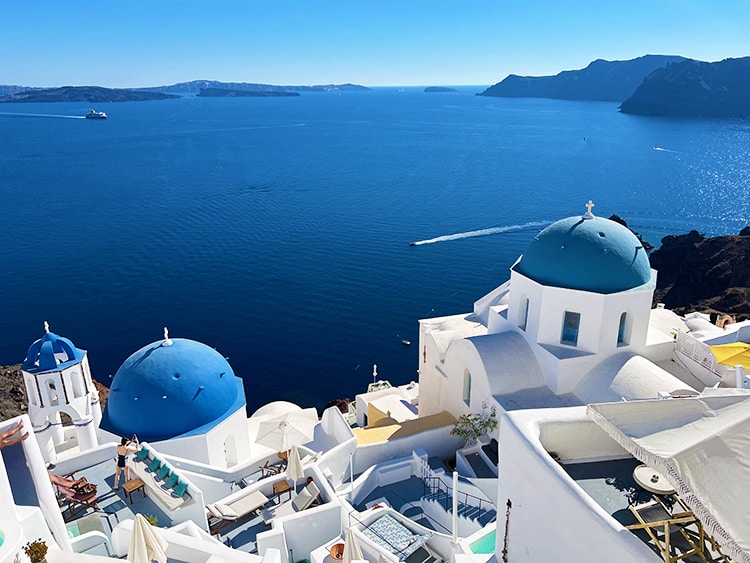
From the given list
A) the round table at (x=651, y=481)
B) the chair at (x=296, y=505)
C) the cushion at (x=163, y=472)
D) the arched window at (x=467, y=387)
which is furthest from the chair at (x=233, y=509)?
the round table at (x=651, y=481)

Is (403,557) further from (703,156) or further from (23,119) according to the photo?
(23,119)

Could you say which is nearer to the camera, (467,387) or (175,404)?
(175,404)

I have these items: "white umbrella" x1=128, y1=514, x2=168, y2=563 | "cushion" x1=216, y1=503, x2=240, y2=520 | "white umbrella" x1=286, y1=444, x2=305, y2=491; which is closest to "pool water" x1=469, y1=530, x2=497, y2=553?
"white umbrella" x1=286, y1=444, x2=305, y2=491

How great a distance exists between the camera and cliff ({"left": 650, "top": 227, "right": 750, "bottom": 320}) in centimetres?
4863

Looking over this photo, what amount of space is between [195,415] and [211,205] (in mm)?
58262

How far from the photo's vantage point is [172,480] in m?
15.5

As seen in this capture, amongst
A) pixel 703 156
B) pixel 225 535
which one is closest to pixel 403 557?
pixel 225 535

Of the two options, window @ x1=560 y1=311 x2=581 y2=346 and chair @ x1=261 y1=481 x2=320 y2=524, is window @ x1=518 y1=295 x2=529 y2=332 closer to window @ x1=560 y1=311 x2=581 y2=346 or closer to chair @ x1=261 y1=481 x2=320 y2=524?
window @ x1=560 y1=311 x2=581 y2=346

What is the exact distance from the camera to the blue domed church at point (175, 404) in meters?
18.7

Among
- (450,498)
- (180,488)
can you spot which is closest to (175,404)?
(180,488)

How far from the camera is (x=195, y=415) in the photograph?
19.1m

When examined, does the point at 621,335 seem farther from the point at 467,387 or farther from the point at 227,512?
the point at 227,512

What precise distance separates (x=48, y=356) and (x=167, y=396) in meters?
4.87

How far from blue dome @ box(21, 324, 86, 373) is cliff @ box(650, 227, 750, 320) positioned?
148ft
